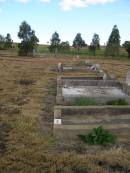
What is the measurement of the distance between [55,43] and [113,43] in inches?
518

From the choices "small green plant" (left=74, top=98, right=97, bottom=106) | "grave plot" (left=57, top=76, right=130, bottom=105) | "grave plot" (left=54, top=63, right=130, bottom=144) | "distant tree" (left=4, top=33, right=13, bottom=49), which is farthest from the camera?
"distant tree" (left=4, top=33, right=13, bottom=49)

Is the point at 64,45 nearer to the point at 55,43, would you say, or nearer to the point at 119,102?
the point at 55,43

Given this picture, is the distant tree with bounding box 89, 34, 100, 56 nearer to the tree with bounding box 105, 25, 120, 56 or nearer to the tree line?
the tree line

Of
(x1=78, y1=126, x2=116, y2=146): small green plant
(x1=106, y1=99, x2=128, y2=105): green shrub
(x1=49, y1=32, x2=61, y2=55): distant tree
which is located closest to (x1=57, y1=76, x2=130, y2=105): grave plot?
(x1=106, y1=99, x2=128, y2=105): green shrub

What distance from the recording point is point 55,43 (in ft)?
206

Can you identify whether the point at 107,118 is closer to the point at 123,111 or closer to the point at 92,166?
the point at 123,111

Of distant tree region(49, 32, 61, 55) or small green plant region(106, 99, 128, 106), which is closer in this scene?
small green plant region(106, 99, 128, 106)

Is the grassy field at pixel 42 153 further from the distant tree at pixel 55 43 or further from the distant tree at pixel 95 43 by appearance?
the distant tree at pixel 95 43

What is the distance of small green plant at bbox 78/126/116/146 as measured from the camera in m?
7.57

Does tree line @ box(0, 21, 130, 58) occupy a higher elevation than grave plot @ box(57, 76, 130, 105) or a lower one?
higher

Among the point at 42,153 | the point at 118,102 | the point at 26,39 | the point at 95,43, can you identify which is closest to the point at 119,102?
the point at 118,102

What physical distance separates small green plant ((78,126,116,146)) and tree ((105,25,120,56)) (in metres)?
47.3

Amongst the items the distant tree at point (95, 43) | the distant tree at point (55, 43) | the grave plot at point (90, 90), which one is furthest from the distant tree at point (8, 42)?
the grave plot at point (90, 90)

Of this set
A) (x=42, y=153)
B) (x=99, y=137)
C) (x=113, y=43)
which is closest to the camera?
(x=42, y=153)
